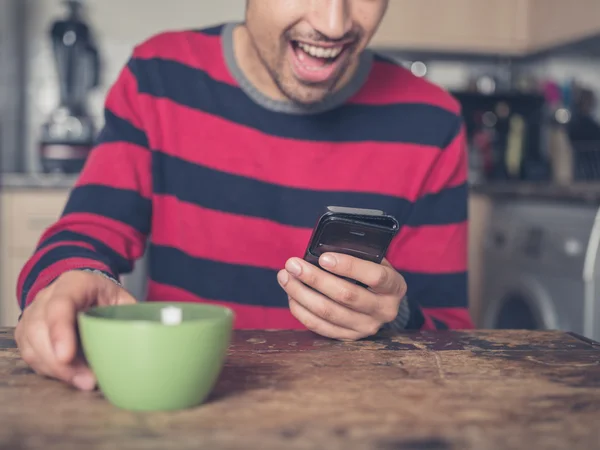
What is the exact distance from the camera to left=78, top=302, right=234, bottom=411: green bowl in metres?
0.46

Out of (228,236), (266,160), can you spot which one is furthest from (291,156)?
(228,236)

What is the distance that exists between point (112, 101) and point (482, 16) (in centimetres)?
220

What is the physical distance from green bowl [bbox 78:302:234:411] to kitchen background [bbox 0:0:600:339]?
1.83 m

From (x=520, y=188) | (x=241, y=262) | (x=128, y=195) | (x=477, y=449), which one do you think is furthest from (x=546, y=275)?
(x=477, y=449)

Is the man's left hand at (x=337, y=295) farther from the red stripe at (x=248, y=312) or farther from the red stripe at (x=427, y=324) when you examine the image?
the red stripe at (x=248, y=312)

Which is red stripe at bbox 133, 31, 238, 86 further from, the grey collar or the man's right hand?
the man's right hand

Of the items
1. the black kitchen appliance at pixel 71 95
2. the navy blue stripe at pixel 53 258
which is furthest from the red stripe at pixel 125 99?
the black kitchen appliance at pixel 71 95

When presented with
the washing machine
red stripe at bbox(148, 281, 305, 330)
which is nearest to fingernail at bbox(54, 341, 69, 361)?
red stripe at bbox(148, 281, 305, 330)

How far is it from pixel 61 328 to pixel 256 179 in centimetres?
64

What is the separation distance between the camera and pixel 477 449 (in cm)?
42

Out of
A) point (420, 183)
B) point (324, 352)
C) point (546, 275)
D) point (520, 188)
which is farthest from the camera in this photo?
point (520, 188)

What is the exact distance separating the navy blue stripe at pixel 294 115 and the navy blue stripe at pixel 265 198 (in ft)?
0.31

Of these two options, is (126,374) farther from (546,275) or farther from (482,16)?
(482,16)

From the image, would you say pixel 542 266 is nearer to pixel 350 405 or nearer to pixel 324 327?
pixel 324 327
